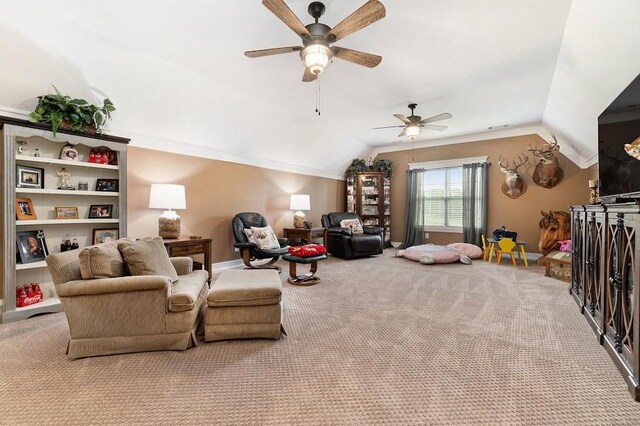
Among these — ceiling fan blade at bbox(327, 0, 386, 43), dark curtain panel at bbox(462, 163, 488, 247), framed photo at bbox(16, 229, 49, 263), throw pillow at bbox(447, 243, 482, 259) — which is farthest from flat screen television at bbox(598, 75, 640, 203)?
framed photo at bbox(16, 229, 49, 263)

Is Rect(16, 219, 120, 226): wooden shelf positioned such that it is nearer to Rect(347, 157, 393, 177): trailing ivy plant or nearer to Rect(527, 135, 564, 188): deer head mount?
Rect(347, 157, 393, 177): trailing ivy plant

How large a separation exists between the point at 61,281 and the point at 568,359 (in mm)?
3631

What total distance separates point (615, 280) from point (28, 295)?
4.81m

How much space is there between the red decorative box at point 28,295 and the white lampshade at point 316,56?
11.3 ft

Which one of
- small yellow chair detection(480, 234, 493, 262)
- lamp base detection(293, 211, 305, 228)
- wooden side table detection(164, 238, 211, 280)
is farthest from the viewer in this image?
lamp base detection(293, 211, 305, 228)

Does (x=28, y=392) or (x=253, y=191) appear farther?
(x=253, y=191)

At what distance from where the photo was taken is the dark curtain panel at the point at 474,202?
20.8 ft

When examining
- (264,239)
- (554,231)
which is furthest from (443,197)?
(264,239)

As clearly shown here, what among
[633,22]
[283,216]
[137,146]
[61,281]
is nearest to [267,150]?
[283,216]

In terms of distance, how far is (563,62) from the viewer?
3188 millimetres

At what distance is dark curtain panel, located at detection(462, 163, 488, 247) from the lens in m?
6.34

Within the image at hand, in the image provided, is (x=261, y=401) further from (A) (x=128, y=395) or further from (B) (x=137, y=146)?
(B) (x=137, y=146)

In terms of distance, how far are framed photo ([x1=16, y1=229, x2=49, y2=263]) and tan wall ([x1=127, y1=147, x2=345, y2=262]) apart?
3.06ft

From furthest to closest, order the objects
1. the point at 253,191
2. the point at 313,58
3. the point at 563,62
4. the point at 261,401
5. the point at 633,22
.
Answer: the point at 253,191, the point at 563,62, the point at 313,58, the point at 633,22, the point at 261,401
